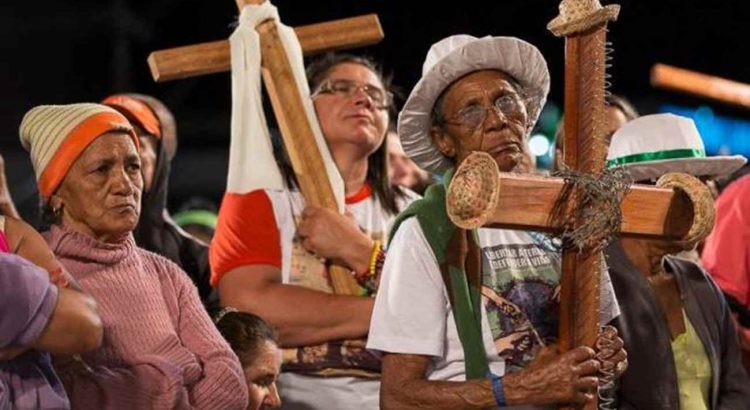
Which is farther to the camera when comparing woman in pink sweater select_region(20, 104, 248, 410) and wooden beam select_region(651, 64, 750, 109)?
wooden beam select_region(651, 64, 750, 109)

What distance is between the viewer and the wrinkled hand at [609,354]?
13.0ft

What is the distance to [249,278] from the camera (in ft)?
17.0

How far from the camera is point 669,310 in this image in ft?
16.3

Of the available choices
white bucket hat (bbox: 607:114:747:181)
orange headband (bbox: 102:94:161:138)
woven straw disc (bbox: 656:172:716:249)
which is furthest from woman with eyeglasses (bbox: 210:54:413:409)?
woven straw disc (bbox: 656:172:716:249)

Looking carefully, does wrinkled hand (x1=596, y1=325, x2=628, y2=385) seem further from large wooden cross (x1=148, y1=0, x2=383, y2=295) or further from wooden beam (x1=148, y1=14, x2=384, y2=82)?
wooden beam (x1=148, y1=14, x2=384, y2=82)

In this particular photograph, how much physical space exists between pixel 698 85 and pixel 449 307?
13.4 ft

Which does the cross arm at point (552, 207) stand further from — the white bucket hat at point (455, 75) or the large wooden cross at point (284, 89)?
the large wooden cross at point (284, 89)

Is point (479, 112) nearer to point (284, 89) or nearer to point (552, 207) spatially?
point (552, 207)

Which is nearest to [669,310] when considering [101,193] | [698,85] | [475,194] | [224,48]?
[475,194]

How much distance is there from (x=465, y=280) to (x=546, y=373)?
34 centimetres

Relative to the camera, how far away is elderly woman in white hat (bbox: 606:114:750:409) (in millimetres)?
4770

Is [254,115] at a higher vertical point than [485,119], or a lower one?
lower

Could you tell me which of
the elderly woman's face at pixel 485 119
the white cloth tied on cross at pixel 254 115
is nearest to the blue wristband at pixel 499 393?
the elderly woman's face at pixel 485 119

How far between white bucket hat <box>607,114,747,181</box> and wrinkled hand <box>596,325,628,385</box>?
0.98 metres
